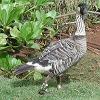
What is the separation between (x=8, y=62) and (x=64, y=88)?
1399 millimetres

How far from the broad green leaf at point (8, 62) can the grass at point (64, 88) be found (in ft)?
1.14

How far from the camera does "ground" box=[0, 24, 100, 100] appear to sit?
7609mm

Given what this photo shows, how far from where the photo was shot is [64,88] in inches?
319

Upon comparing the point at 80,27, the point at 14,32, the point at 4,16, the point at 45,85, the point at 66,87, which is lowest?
the point at 66,87

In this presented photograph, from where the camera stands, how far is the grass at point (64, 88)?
761 centimetres

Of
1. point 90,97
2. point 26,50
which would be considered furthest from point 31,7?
point 90,97

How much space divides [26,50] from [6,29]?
0.72 metres

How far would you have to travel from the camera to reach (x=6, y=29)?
9133 millimetres

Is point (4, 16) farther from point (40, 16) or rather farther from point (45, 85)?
point (45, 85)

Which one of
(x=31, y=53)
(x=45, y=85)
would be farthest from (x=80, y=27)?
(x=31, y=53)

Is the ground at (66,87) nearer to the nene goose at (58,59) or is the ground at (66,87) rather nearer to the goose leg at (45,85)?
the goose leg at (45,85)

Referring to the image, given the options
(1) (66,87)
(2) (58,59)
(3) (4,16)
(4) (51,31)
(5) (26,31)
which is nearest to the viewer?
(2) (58,59)

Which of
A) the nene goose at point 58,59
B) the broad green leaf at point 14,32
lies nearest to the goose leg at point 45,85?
the nene goose at point 58,59

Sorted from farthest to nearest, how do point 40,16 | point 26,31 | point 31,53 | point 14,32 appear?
point 31,53 < point 40,16 < point 14,32 < point 26,31
